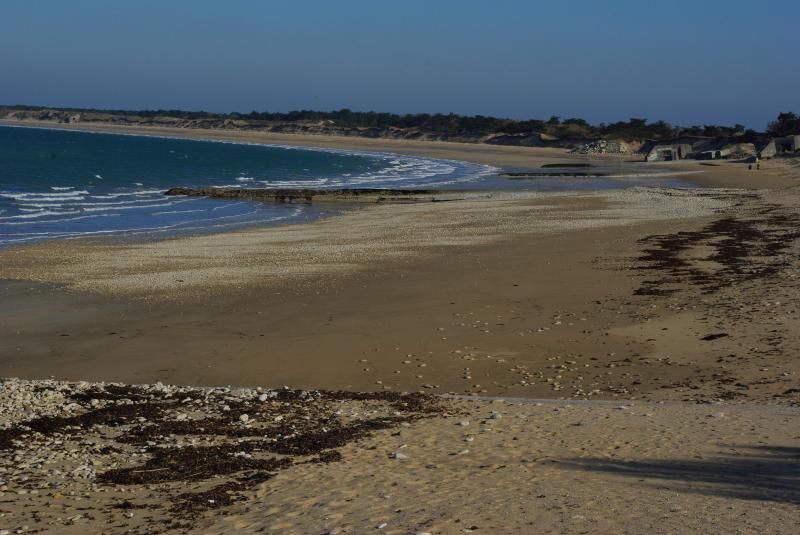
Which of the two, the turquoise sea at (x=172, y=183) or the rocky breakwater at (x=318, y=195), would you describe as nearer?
the turquoise sea at (x=172, y=183)

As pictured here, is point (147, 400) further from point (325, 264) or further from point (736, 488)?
point (325, 264)

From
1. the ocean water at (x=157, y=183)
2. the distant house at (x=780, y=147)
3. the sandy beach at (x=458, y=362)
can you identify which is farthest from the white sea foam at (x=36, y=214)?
the distant house at (x=780, y=147)

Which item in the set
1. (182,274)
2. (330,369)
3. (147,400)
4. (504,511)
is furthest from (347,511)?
(182,274)

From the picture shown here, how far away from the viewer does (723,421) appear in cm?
968

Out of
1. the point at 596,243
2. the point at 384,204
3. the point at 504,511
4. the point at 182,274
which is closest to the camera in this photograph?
the point at 504,511

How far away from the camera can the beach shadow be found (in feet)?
23.7

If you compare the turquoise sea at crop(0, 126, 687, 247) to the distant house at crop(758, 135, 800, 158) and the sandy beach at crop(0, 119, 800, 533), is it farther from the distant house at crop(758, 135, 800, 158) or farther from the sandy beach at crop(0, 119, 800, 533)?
the distant house at crop(758, 135, 800, 158)

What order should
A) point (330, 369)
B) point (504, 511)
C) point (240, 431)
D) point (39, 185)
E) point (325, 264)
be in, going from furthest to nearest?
point (39, 185) → point (325, 264) → point (330, 369) → point (240, 431) → point (504, 511)

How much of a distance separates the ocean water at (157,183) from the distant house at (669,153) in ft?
58.9

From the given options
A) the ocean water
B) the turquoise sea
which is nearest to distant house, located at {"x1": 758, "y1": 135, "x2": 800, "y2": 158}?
the turquoise sea

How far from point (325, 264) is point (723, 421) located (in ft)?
46.9

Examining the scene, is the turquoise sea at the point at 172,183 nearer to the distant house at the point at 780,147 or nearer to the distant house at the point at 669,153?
the distant house at the point at 780,147

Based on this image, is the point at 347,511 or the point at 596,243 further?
the point at 596,243

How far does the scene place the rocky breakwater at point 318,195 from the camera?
46188 mm
